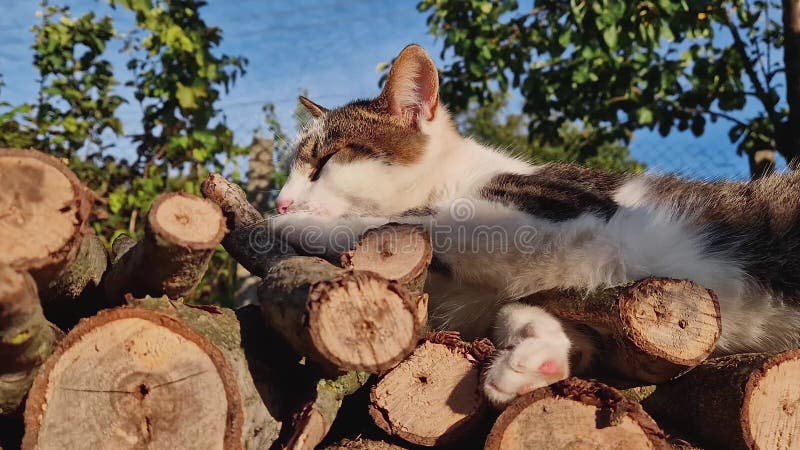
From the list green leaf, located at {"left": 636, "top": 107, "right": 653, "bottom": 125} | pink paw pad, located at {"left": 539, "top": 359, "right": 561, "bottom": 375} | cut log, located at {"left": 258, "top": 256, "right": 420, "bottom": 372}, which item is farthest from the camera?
green leaf, located at {"left": 636, "top": 107, "right": 653, "bottom": 125}

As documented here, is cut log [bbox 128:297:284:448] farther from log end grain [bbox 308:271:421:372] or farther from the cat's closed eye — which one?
the cat's closed eye

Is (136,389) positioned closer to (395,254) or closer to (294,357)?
(294,357)

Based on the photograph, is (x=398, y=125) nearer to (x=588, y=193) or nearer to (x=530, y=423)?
(x=588, y=193)

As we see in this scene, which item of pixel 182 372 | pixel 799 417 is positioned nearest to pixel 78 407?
pixel 182 372

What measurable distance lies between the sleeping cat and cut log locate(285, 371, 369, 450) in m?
0.34

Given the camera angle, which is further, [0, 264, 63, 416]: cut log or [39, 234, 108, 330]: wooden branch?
[39, 234, 108, 330]: wooden branch

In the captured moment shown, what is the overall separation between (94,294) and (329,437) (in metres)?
0.70

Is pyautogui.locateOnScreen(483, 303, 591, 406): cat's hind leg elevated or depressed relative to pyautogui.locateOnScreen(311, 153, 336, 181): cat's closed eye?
depressed

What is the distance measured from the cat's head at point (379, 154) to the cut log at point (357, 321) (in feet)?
2.87

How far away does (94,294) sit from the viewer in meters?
1.57

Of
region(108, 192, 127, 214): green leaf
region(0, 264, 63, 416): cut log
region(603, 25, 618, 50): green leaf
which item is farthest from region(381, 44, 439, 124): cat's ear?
region(108, 192, 127, 214): green leaf

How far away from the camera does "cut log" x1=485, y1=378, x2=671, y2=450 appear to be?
49.1 inches

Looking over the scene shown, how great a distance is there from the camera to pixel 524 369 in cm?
139

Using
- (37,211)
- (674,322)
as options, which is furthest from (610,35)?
(37,211)
